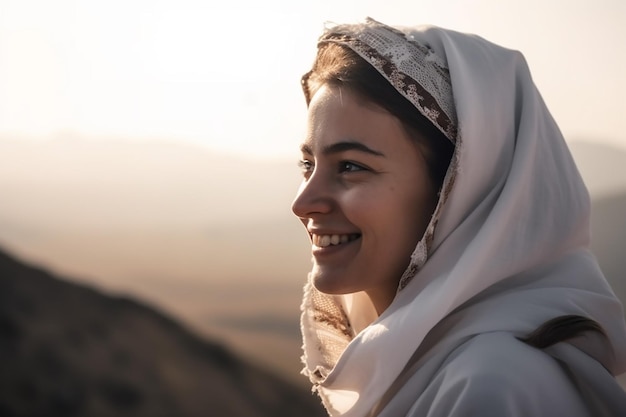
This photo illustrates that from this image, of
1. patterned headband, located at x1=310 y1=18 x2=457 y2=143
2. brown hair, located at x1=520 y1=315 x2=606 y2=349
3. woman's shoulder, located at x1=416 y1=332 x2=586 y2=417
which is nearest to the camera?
woman's shoulder, located at x1=416 y1=332 x2=586 y2=417

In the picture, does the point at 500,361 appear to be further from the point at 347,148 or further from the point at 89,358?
the point at 89,358

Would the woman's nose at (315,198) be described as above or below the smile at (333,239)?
above

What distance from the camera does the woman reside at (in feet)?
3.87

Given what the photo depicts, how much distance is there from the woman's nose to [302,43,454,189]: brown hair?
0.16m

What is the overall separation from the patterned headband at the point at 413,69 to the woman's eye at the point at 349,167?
0.44 feet

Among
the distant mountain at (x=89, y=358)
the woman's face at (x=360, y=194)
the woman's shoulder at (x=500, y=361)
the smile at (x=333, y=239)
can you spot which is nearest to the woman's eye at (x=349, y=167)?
the woman's face at (x=360, y=194)

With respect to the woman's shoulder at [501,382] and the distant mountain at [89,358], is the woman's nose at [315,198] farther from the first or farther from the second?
the distant mountain at [89,358]

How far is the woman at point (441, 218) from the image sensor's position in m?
1.18

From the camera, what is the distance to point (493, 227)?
1.22 meters

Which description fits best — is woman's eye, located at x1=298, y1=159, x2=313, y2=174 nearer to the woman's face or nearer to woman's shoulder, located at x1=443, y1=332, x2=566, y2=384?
the woman's face

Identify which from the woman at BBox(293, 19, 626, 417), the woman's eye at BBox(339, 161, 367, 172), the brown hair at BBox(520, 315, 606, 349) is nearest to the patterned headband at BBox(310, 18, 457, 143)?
the woman at BBox(293, 19, 626, 417)

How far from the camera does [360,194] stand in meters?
1.28

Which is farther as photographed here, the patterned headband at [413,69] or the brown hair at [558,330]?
the patterned headband at [413,69]

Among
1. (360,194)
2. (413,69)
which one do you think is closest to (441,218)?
(360,194)
